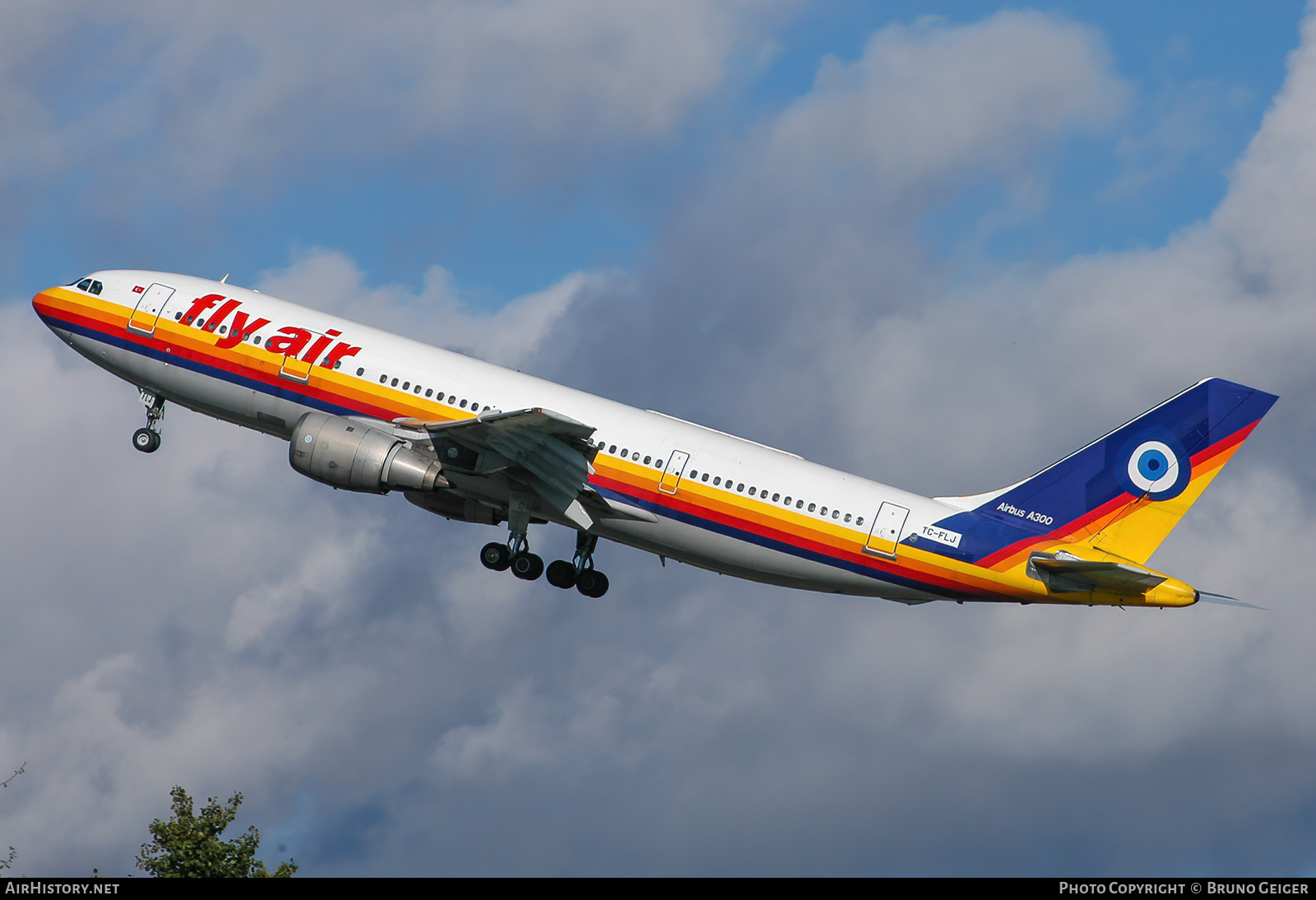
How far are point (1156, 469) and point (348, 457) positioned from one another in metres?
23.2

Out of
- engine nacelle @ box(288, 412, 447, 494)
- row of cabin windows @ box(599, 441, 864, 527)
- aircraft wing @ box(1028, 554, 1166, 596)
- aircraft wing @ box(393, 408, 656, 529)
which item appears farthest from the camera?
engine nacelle @ box(288, 412, 447, 494)

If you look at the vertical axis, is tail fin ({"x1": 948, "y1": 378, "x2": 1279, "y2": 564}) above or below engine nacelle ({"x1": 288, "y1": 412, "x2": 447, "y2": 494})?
above

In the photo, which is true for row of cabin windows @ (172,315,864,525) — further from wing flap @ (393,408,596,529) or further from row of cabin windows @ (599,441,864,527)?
wing flap @ (393,408,596,529)

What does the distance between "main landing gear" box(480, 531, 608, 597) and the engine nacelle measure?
4.22 metres

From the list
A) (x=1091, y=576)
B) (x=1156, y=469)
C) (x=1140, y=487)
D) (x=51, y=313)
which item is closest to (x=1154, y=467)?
(x=1156, y=469)

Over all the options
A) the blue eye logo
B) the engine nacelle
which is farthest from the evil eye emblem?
the engine nacelle

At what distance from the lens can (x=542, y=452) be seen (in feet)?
148

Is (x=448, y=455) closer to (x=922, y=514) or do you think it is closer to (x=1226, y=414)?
(x=922, y=514)

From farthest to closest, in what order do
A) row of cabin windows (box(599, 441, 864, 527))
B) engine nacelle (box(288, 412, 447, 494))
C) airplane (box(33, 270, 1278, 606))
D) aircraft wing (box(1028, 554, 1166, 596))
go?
engine nacelle (box(288, 412, 447, 494)) < row of cabin windows (box(599, 441, 864, 527)) < airplane (box(33, 270, 1278, 606)) < aircraft wing (box(1028, 554, 1166, 596))

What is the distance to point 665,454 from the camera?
46031 millimetres

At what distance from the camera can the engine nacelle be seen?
45.2 meters

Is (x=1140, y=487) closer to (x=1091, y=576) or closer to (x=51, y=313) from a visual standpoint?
(x=1091, y=576)
